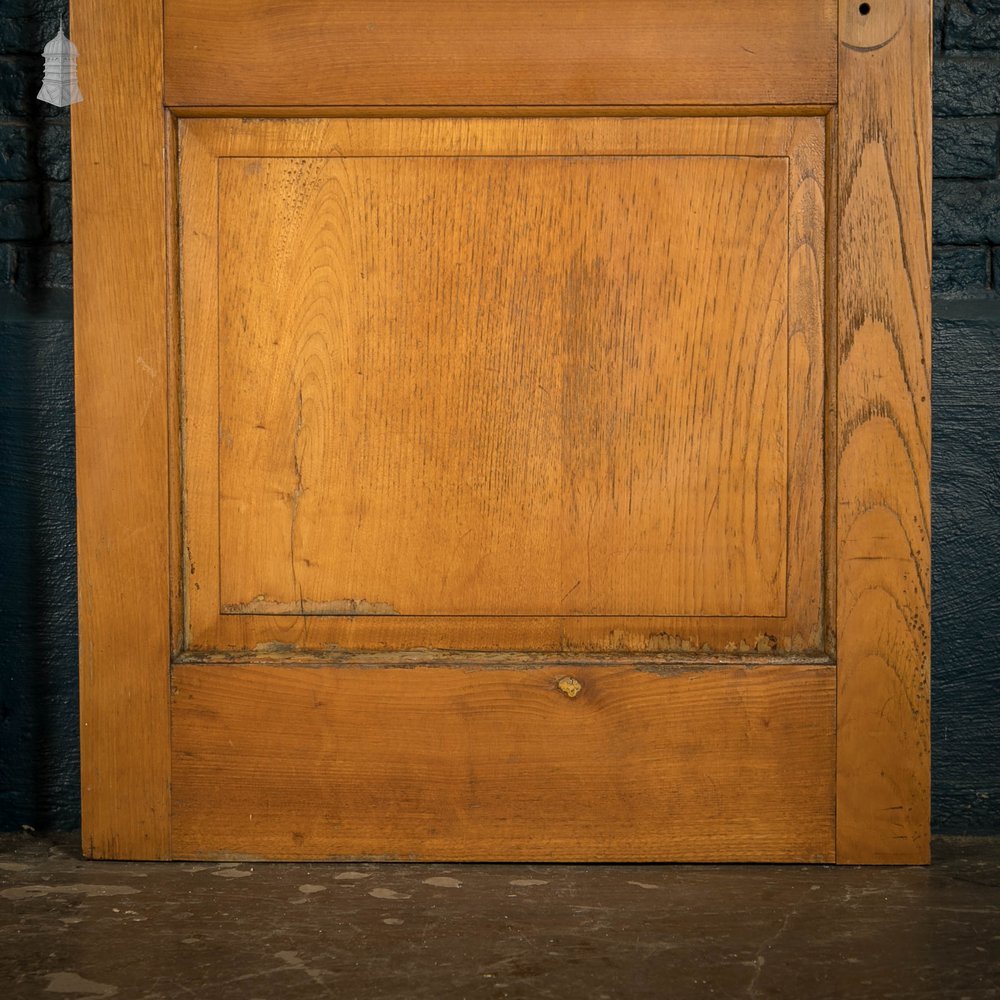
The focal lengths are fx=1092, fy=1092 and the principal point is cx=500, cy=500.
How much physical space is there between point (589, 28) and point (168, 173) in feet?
1.91

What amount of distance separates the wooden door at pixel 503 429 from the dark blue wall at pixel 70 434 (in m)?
0.16

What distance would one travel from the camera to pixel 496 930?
49.1 inches

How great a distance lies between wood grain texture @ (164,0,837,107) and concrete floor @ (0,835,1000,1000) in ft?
3.30

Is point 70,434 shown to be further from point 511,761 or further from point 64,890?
point 511,761

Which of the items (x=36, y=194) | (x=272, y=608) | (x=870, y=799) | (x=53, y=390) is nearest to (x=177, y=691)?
(x=272, y=608)

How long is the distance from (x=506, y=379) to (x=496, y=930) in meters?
0.68

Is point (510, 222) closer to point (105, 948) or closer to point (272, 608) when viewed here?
point (272, 608)

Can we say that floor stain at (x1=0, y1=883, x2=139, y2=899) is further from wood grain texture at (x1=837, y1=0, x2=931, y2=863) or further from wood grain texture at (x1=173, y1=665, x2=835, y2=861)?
wood grain texture at (x1=837, y1=0, x2=931, y2=863)

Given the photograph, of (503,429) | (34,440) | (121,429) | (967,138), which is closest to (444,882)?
(503,429)

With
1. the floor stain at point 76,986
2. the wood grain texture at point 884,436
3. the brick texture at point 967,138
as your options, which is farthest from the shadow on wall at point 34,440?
the brick texture at point 967,138

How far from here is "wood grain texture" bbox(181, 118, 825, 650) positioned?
4.72 feet

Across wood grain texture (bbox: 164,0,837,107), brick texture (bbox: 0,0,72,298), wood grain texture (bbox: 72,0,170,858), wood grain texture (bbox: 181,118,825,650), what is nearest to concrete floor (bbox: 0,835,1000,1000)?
wood grain texture (bbox: 72,0,170,858)

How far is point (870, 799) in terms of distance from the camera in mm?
1440

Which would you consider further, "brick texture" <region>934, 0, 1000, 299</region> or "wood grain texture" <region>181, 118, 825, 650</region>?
"brick texture" <region>934, 0, 1000, 299</region>
